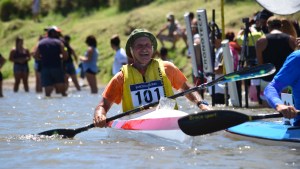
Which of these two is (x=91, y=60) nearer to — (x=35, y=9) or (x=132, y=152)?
(x=132, y=152)

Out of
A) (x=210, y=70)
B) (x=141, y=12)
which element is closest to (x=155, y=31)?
(x=141, y=12)

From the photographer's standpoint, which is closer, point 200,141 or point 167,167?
point 167,167

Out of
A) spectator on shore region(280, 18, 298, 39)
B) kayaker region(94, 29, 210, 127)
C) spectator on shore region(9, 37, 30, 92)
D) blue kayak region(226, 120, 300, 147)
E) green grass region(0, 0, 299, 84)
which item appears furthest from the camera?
green grass region(0, 0, 299, 84)

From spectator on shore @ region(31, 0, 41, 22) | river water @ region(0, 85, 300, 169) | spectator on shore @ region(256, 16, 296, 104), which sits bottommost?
river water @ region(0, 85, 300, 169)

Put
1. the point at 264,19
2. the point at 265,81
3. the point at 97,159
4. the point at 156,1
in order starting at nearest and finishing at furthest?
the point at 97,159, the point at 265,81, the point at 264,19, the point at 156,1

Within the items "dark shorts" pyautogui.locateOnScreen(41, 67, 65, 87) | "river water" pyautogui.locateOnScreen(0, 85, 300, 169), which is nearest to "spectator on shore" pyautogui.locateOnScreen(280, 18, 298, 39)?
"river water" pyautogui.locateOnScreen(0, 85, 300, 169)

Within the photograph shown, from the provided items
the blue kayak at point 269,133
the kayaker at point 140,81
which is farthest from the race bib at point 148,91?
the blue kayak at point 269,133

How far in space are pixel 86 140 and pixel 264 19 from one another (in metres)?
5.68

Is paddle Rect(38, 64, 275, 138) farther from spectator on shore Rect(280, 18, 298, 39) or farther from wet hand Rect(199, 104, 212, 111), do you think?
spectator on shore Rect(280, 18, 298, 39)

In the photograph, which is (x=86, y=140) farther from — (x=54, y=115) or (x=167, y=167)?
(x=54, y=115)

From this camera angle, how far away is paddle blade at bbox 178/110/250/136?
8.50 m

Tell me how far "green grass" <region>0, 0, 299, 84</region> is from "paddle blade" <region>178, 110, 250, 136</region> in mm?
13783

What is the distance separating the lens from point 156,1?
2891 centimetres

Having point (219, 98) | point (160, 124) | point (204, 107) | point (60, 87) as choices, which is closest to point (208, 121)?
point (160, 124)
